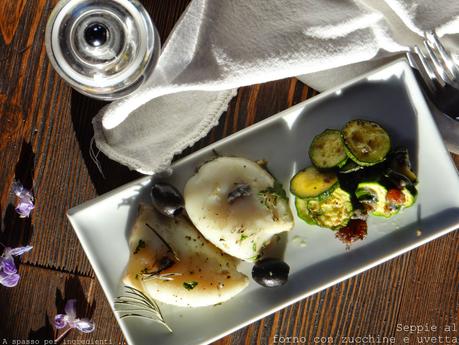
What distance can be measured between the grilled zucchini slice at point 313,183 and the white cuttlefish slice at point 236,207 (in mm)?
42

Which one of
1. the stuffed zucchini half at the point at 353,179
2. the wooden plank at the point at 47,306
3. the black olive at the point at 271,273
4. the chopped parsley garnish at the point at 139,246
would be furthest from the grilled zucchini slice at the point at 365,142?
the wooden plank at the point at 47,306

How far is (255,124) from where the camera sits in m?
1.14

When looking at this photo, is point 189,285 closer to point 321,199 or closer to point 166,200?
point 166,200

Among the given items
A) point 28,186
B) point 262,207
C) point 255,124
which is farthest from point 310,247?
Result: point 28,186

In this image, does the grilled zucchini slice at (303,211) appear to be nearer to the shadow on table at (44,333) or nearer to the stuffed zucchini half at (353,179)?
the stuffed zucchini half at (353,179)

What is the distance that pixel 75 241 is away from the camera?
4.05 feet

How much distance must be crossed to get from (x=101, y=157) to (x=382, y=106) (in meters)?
0.67

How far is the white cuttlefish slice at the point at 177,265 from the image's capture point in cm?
110

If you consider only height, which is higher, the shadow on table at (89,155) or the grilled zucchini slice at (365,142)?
the shadow on table at (89,155)

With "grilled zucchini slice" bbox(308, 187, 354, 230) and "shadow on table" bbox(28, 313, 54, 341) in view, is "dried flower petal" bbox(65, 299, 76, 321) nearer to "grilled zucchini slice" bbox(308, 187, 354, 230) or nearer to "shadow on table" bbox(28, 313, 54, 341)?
"shadow on table" bbox(28, 313, 54, 341)

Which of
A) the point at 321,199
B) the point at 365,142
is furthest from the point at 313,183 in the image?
the point at 365,142

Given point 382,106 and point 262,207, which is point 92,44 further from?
point 382,106

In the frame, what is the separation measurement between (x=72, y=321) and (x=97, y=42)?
0.69 metres

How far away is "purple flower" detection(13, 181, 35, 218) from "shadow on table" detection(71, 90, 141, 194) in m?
0.16
